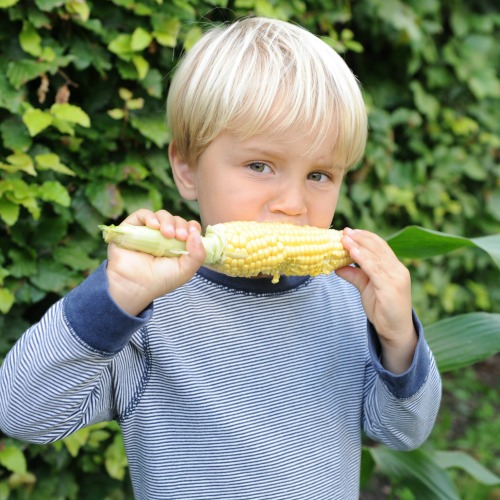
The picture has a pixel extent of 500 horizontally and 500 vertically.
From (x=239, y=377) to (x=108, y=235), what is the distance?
436 mm

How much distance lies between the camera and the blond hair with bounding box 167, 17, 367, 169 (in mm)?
1383

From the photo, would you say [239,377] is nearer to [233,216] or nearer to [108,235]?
[233,216]

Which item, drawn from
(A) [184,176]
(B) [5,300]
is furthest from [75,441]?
(A) [184,176]

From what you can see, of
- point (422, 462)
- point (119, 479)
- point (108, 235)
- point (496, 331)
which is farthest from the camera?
point (119, 479)

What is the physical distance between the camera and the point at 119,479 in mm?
2281

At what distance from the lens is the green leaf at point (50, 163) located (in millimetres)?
1845

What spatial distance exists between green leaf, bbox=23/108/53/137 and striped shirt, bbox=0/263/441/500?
0.66 metres

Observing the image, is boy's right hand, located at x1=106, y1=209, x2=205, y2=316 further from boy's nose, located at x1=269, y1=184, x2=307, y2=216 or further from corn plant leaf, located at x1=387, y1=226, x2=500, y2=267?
corn plant leaf, located at x1=387, y1=226, x2=500, y2=267

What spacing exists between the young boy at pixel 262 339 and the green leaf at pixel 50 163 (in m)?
0.49

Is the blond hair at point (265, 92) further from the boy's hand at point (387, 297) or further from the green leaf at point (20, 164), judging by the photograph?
the green leaf at point (20, 164)

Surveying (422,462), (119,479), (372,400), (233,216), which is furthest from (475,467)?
(233,216)

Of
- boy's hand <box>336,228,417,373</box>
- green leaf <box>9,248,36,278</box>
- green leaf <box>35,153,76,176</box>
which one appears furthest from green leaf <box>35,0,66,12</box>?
boy's hand <box>336,228,417,373</box>

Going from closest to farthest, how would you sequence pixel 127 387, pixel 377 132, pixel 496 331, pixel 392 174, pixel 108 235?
pixel 108 235 → pixel 127 387 → pixel 496 331 → pixel 377 132 → pixel 392 174

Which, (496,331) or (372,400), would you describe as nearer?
(372,400)
